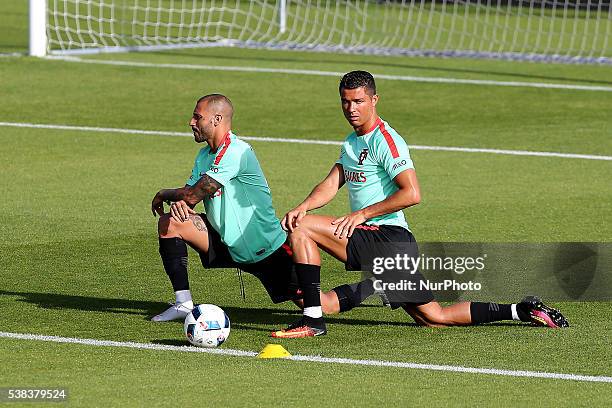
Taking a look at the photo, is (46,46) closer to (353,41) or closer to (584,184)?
(353,41)

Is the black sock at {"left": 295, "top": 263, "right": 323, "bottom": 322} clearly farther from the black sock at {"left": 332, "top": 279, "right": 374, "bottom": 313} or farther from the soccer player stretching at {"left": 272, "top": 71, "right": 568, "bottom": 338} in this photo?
the black sock at {"left": 332, "top": 279, "right": 374, "bottom": 313}

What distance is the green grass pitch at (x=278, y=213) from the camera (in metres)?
7.88

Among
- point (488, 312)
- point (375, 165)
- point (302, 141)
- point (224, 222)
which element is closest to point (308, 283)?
point (224, 222)

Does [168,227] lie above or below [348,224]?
below

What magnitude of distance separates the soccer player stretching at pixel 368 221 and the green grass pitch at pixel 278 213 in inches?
5.0

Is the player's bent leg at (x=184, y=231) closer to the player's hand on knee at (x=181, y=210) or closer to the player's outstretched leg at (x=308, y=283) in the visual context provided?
the player's hand on knee at (x=181, y=210)

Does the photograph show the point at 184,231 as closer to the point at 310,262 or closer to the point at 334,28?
the point at 310,262

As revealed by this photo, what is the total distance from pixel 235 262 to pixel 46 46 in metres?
17.3

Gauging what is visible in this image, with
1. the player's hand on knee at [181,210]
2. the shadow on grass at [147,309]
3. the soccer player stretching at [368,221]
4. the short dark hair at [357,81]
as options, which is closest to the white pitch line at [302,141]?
the shadow on grass at [147,309]

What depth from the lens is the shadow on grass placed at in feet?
31.3

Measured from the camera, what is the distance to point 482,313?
932cm

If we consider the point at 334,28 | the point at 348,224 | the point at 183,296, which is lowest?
the point at 334,28

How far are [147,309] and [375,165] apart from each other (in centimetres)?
171

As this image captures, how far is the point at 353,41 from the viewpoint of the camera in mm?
30688
